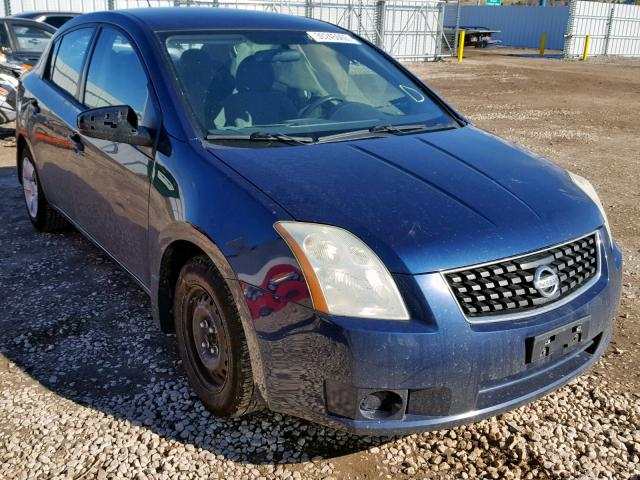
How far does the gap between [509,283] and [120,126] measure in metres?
1.82

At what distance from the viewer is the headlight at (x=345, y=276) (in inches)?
82.2

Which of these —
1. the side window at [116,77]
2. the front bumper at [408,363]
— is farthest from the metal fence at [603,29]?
the front bumper at [408,363]

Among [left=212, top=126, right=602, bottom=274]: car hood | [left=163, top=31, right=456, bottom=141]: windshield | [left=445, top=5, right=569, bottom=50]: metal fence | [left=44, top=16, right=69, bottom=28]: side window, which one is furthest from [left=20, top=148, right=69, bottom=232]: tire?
[left=445, top=5, right=569, bottom=50]: metal fence

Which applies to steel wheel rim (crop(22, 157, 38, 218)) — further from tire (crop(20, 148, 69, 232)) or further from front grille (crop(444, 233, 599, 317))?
front grille (crop(444, 233, 599, 317))

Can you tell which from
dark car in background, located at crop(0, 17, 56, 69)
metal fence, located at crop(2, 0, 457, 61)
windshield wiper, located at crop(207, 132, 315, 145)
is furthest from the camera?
metal fence, located at crop(2, 0, 457, 61)

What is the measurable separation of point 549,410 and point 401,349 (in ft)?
3.95

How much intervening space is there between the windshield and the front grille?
3.86ft

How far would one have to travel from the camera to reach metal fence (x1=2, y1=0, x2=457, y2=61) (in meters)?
22.4

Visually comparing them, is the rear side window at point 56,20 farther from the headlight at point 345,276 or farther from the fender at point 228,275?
the headlight at point 345,276

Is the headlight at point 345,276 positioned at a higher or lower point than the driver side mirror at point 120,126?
lower

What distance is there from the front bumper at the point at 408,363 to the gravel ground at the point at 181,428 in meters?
0.39

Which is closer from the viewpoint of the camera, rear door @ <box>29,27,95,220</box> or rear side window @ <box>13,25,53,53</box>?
rear door @ <box>29,27,95,220</box>

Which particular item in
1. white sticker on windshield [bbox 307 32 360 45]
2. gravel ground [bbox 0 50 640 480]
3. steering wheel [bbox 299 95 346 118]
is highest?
white sticker on windshield [bbox 307 32 360 45]

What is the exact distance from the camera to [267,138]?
2.89m
